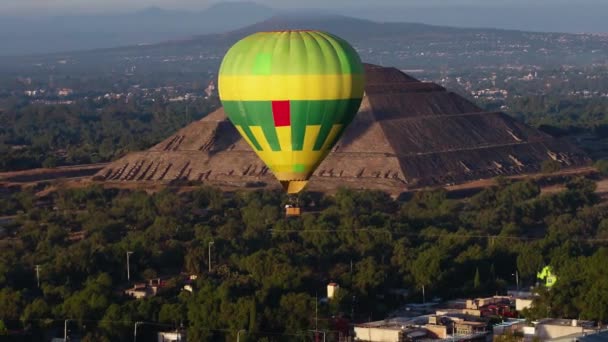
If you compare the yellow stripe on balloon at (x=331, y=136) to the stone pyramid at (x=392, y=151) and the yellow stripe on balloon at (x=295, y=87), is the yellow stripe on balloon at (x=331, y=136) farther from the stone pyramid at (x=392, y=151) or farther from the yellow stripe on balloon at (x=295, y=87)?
the stone pyramid at (x=392, y=151)

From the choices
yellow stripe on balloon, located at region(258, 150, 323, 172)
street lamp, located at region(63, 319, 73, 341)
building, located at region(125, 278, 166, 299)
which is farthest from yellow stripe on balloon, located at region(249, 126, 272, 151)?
building, located at region(125, 278, 166, 299)

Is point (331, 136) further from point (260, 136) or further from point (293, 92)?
point (293, 92)

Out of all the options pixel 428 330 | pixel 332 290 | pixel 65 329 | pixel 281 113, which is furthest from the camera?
pixel 332 290

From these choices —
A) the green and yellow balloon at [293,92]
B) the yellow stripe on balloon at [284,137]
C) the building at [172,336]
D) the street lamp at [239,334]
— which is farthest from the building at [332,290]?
the yellow stripe on balloon at [284,137]

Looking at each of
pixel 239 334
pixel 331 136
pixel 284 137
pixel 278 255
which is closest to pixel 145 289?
A: pixel 278 255

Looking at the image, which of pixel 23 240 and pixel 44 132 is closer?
pixel 23 240

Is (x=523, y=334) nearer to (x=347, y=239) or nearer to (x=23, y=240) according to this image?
(x=347, y=239)

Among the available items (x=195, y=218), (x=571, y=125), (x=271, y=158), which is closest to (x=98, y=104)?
(x=571, y=125)
